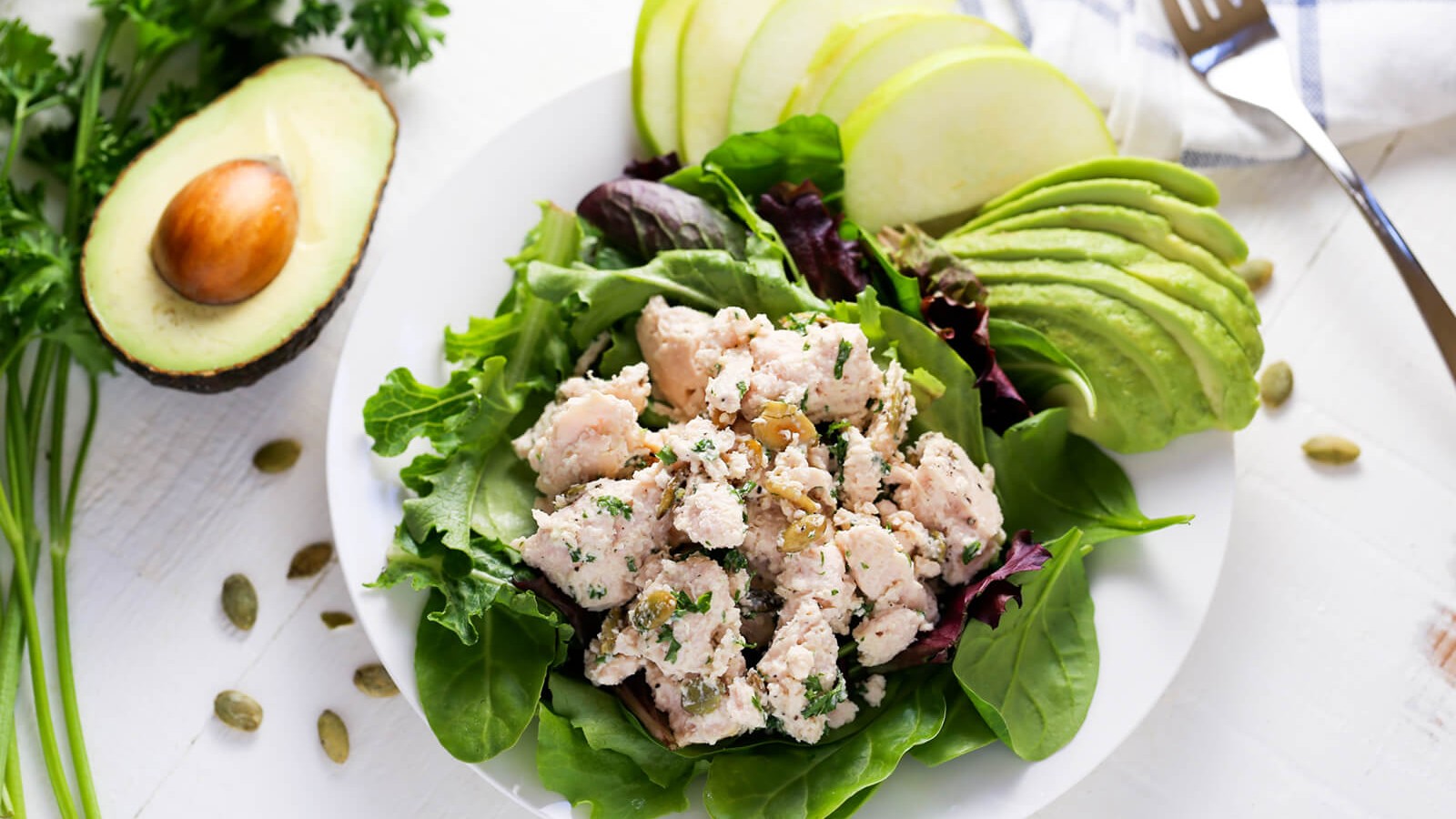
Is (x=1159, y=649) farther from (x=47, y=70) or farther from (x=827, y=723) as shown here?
(x=47, y=70)

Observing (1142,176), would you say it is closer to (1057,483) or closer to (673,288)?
(1057,483)

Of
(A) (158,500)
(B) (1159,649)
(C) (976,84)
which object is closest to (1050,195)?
(C) (976,84)

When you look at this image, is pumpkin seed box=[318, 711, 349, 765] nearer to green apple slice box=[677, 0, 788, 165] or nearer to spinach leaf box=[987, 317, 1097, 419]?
green apple slice box=[677, 0, 788, 165]

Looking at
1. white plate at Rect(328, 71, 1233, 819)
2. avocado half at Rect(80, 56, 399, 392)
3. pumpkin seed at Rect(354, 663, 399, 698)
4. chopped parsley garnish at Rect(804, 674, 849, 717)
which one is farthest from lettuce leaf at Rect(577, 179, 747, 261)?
pumpkin seed at Rect(354, 663, 399, 698)

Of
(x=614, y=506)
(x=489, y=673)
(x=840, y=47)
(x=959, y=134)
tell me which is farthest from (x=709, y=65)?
(x=489, y=673)

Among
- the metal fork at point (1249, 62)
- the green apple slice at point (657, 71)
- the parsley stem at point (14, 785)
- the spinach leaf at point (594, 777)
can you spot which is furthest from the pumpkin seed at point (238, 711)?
the metal fork at point (1249, 62)

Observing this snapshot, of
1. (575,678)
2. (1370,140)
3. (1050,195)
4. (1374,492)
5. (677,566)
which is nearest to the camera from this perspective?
(677,566)
